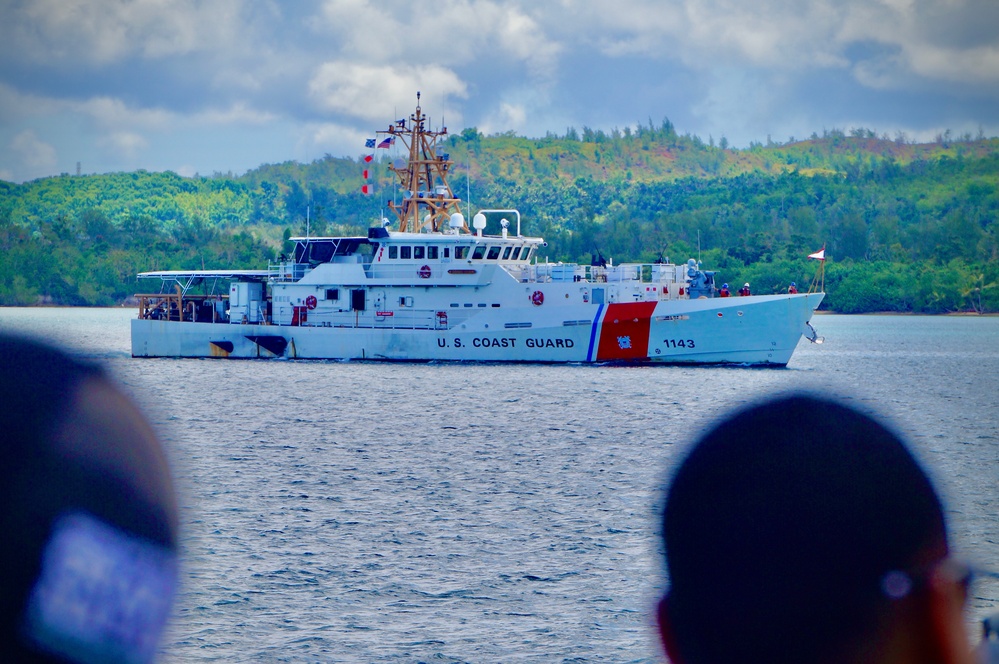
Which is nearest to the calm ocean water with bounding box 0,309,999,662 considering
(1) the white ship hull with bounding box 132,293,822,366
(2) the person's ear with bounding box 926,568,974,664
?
(1) the white ship hull with bounding box 132,293,822,366

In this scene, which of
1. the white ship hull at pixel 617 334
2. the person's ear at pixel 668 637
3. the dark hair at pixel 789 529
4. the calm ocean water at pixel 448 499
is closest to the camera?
the person's ear at pixel 668 637

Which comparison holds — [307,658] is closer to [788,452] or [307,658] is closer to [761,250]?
[788,452]

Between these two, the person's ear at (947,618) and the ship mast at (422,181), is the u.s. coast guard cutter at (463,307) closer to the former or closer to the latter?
the ship mast at (422,181)

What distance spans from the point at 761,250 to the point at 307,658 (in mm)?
111132

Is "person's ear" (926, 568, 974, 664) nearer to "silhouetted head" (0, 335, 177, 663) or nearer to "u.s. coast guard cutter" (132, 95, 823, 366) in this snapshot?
"silhouetted head" (0, 335, 177, 663)

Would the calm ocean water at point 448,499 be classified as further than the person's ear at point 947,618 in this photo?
Yes

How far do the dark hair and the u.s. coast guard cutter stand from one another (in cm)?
3697

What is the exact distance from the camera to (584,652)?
510 inches

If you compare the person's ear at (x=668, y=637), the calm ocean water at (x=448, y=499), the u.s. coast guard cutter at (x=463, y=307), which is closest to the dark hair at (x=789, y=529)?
the person's ear at (x=668, y=637)

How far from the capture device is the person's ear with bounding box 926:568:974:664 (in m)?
5.44

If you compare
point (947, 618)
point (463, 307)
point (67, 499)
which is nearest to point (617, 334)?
point (463, 307)

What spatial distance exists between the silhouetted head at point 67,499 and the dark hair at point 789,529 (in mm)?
2696

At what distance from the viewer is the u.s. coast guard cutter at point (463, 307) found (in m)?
45.8

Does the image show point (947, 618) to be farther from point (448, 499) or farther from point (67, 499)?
point (448, 499)
